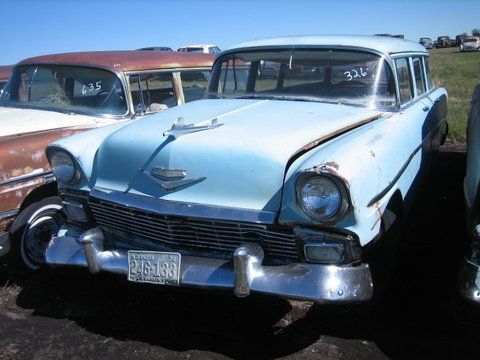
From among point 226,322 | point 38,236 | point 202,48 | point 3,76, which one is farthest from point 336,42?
point 202,48

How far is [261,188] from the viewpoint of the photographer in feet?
7.75

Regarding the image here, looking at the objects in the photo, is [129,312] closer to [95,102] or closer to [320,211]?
[320,211]

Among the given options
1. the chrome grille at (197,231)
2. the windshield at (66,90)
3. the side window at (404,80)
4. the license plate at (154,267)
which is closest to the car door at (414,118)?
the side window at (404,80)

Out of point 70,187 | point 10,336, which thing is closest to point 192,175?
point 70,187

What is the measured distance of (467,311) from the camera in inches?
89.4

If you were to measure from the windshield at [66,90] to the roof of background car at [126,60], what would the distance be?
0.06m

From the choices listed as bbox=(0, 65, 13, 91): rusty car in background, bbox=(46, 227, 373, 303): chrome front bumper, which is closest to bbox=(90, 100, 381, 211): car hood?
bbox=(46, 227, 373, 303): chrome front bumper

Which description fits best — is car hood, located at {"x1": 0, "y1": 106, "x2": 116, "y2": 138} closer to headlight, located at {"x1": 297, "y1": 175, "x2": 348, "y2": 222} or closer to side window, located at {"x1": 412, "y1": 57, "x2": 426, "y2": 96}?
headlight, located at {"x1": 297, "y1": 175, "x2": 348, "y2": 222}

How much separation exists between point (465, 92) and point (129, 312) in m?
11.8

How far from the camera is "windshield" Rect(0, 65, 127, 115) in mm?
4293

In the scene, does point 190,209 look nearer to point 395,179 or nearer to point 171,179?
point 171,179

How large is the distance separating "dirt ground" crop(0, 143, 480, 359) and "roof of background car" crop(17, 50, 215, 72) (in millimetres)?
1930

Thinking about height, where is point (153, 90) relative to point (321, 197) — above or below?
above

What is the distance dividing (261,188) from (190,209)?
15.1 inches
